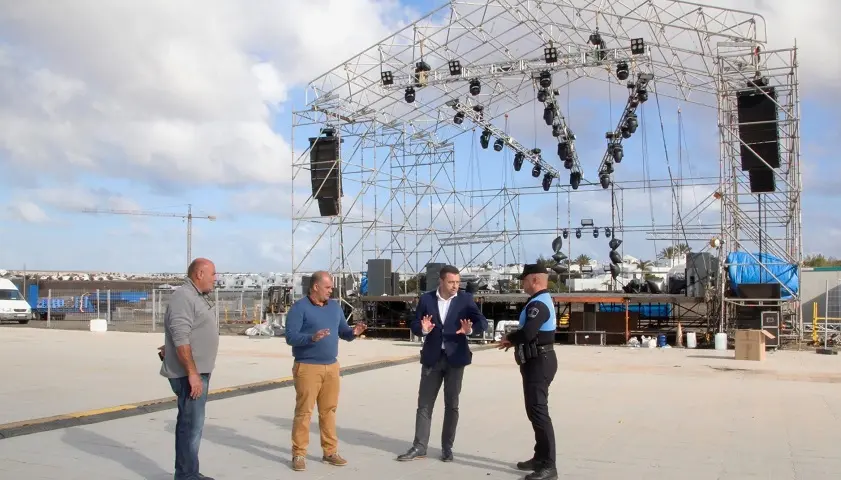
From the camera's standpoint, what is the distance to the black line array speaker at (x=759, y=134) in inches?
802

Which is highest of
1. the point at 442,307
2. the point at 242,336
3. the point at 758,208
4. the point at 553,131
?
the point at 553,131

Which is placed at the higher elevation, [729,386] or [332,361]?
[332,361]

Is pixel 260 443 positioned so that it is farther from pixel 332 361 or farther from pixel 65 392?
pixel 65 392

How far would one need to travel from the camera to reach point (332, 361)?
6180 mm

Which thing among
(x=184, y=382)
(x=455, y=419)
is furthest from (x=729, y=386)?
(x=184, y=382)

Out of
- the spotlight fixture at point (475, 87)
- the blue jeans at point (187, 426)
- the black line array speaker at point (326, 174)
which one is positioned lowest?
the blue jeans at point (187, 426)

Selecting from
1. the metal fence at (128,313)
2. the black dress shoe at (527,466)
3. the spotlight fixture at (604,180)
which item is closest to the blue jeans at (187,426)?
the black dress shoe at (527,466)

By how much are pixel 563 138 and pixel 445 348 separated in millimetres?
23118

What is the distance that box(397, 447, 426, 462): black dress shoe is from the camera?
6.42 m

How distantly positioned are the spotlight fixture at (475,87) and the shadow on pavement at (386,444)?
16.4 metres

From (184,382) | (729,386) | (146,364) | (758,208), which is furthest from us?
(758,208)

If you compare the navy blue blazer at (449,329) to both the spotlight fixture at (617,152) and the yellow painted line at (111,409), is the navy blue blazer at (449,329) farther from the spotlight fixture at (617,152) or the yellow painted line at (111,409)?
the spotlight fixture at (617,152)

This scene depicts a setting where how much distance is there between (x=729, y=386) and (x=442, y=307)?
7198 millimetres

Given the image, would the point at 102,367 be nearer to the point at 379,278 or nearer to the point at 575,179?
the point at 379,278
